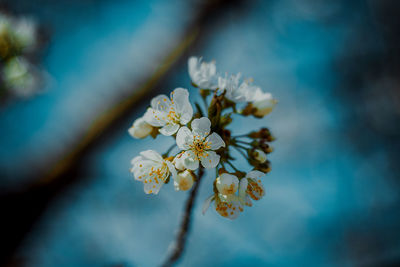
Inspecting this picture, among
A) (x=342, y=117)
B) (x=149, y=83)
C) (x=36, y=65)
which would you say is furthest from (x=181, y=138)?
(x=342, y=117)

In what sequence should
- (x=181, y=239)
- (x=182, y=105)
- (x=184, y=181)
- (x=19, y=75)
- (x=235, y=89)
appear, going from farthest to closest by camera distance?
(x=19, y=75)
(x=181, y=239)
(x=235, y=89)
(x=182, y=105)
(x=184, y=181)

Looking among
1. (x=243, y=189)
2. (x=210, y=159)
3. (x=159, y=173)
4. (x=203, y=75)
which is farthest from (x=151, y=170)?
(x=203, y=75)

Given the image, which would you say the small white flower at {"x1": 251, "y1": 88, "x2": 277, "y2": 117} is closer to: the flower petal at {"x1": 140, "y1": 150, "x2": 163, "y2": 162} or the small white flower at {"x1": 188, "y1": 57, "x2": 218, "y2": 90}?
the small white flower at {"x1": 188, "y1": 57, "x2": 218, "y2": 90}

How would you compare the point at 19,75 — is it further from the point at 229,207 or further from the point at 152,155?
the point at 229,207

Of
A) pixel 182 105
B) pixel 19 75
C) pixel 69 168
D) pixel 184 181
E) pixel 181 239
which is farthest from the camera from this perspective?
pixel 69 168

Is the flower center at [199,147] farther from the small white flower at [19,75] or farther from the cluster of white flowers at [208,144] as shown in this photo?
the small white flower at [19,75]

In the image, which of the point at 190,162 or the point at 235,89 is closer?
the point at 190,162

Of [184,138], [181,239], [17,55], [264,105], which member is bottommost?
[181,239]
